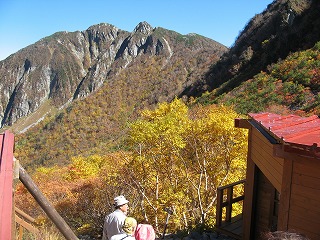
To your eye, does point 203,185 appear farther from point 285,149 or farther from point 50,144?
point 50,144

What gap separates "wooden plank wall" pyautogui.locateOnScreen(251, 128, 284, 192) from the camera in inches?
204

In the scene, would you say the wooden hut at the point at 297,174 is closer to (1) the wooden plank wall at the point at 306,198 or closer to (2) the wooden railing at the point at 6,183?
(1) the wooden plank wall at the point at 306,198

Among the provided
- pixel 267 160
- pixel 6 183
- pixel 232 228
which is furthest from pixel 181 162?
pixel 6 183

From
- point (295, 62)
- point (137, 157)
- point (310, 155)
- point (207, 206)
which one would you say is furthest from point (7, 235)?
point (295, 62)

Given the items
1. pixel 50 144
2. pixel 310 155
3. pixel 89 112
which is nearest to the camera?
pixel 310 155

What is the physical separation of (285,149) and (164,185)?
9.51 meters

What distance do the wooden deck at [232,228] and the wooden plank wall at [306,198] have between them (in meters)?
3.48

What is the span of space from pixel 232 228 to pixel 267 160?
9.51 feet

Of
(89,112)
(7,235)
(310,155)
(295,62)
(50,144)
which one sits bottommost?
(50,144)

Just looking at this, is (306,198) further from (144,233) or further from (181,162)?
(181,162)

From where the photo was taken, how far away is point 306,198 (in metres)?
4.27

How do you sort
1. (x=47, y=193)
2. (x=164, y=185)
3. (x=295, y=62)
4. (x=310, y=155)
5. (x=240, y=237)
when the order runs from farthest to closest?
(x=295, y=62)
(x=47, y=193)
(x=164, y=185)
(x=240, y=237)
(x=310, y=155)

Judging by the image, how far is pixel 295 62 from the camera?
3562 centimetres

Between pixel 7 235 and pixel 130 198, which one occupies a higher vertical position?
pixel 7 235
